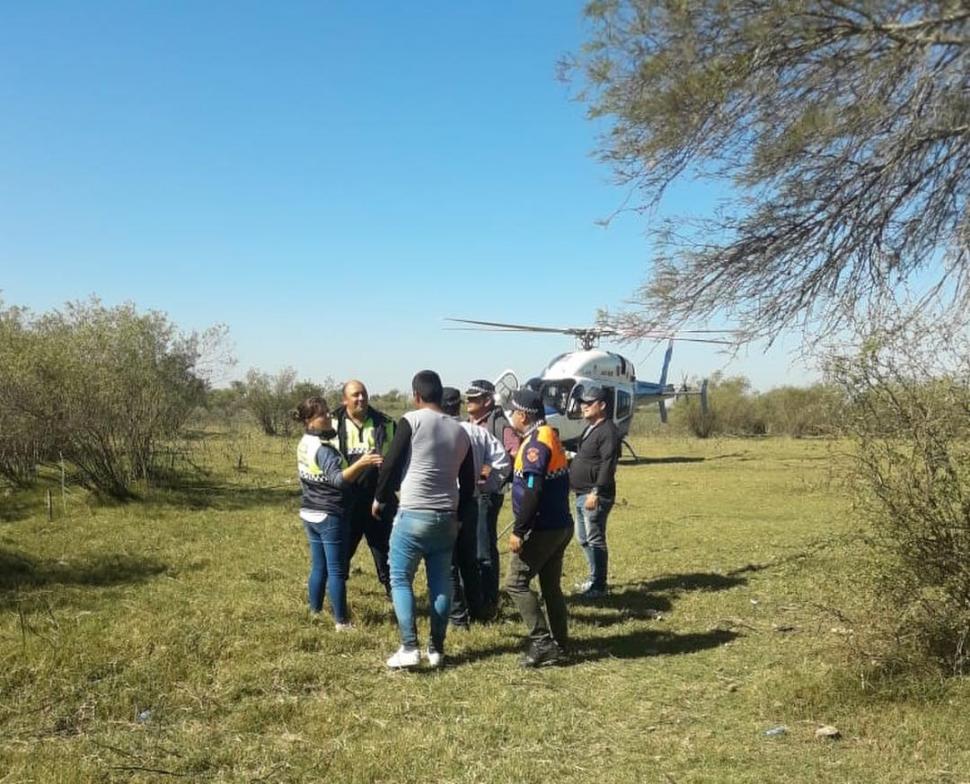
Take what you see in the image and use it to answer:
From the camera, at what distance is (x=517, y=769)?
370 centimetres

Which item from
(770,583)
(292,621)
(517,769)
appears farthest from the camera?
(770,583)

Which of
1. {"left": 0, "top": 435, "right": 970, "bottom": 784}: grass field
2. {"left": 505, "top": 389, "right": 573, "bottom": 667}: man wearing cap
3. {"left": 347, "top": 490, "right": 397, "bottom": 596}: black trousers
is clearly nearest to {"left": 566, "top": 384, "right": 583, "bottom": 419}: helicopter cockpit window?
{"left": 0, "top": 435, "right": 970, "bottom": 784}: grass field

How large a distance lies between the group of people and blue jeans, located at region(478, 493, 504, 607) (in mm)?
10

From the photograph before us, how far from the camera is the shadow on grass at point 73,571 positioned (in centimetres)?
717

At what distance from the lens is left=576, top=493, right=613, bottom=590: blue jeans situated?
7160 mm

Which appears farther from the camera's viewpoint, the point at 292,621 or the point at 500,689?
the point at 292,621

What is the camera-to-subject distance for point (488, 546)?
6637 millimetres

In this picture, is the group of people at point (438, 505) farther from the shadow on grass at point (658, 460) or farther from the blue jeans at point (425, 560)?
the shadow on grass at point (658, 460)

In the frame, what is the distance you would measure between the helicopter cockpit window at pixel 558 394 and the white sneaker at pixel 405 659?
14.9 m

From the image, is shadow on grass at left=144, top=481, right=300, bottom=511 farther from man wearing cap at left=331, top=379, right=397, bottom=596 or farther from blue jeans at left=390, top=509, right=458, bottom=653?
blue jeans at left=390, top=509, right=458, bottom=653

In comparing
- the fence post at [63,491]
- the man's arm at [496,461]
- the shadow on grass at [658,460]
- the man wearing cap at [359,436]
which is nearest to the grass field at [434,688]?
the man wearing cap at [359,436]

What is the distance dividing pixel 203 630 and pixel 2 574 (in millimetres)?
3226

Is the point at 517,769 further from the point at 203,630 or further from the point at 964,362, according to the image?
the point at 964,362

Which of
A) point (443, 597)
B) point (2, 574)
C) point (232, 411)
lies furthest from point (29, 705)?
point (232, 411)
